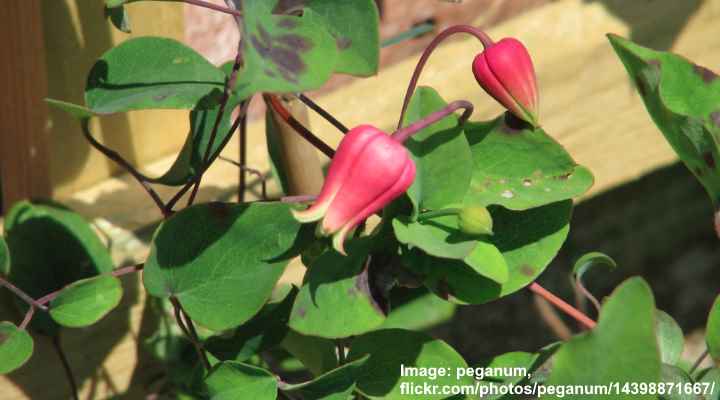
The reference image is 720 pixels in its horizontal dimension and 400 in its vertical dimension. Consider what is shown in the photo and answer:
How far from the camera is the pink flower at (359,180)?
1.71 ft

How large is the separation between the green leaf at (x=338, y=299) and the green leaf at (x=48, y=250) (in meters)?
0.27

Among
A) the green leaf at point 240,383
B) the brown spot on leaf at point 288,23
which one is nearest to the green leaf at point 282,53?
the brown spot on leaf at point 288,23

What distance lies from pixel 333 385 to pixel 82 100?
0.37 metres

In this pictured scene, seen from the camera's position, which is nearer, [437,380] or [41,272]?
[437,380]

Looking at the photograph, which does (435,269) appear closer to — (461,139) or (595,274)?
(461,139)

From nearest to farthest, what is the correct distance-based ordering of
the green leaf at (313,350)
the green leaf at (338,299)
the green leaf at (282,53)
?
the green leaf at (282,53) → the green leaf at (338,299) → the green leaf at (313,350)

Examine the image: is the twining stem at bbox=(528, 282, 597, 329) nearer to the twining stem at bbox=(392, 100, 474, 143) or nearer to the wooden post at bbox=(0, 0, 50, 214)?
the twining stem at bbox=(392, 100, 474, 143)

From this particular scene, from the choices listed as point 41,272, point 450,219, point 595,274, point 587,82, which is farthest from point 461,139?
point 595,274

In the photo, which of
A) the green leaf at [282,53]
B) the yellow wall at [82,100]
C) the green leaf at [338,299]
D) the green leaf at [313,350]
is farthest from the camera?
the yellow wall at [82,100]

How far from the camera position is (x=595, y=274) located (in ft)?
4.76

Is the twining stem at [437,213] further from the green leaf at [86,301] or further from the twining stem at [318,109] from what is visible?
the green leaf at [86,301]

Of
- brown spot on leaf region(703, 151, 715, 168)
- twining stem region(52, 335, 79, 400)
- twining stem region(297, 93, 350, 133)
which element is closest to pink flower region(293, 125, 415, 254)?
twining stem region(297, 93, 350, 133)

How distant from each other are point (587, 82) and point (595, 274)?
49 centimetres

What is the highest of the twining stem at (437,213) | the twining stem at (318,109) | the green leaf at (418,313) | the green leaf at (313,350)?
the twining stem at (318,109)
